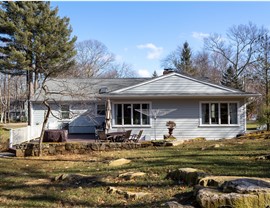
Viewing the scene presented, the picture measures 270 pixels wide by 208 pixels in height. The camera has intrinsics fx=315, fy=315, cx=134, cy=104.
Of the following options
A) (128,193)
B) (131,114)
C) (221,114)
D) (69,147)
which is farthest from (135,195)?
(221,114)

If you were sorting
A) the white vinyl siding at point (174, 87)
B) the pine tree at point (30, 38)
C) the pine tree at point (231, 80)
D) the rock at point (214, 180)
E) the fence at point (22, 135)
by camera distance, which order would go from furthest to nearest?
the pine tree at point (231, 80) < the pine tree at point (30, 38) < the white vinyl siding at point (174, 87) < the fence at point (22, 135) < the rock at point (214, 180)

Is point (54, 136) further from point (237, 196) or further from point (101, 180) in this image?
point (237, 196)

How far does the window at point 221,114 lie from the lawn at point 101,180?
8.63 m

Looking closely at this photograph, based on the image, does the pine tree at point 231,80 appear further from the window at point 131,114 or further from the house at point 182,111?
the window at point 131,114

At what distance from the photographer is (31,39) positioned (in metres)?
31.1

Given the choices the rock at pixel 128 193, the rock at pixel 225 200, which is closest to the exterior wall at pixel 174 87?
the rock at pixel 128 193

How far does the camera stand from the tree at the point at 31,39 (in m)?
29.7

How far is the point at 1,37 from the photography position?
1219 inches

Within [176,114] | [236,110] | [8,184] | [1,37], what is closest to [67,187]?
[8,184]

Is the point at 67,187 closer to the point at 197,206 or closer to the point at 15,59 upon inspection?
the point at 197,206

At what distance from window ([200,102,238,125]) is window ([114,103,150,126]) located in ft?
11.6

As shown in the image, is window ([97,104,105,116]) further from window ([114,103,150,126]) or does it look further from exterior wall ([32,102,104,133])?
window ([114,103,150,126])

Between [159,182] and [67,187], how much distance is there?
1.97 meters

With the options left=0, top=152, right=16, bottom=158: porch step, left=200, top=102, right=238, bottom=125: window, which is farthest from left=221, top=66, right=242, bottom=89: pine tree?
left=0, top=152, right=16, bottom=158: porch step
